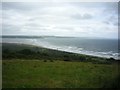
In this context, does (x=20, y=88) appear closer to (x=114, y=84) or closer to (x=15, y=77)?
(x=15, y=77)

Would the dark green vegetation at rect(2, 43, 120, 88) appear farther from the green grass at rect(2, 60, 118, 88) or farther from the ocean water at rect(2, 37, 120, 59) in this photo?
the ocean water at rect(2, 37, 120, 59)

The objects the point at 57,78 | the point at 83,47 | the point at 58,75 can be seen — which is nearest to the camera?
the point at 57,78

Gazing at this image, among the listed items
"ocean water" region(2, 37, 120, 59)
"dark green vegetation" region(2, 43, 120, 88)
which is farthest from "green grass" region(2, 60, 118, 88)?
"ocean water" region(2, 37, 120, 59)

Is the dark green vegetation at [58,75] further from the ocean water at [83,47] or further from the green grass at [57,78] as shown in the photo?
the ocean water at [83,47]

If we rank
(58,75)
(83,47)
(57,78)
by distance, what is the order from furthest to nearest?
(83,47) < (58,75) < (57,78)

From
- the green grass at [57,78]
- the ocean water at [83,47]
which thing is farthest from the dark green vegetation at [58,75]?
the ocean water at [83,47]

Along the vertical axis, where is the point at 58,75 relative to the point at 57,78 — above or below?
below

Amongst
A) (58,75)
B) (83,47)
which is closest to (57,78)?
(58,75)

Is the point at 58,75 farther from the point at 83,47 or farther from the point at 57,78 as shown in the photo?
the point at 83,47

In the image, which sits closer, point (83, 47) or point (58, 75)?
point (58, 75)

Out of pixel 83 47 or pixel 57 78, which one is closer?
pixel 57 78

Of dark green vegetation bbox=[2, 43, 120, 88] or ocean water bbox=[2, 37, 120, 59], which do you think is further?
ocean water bbox=[2, 37, 120, 59]

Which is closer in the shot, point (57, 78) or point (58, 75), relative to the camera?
point (57, 78)
